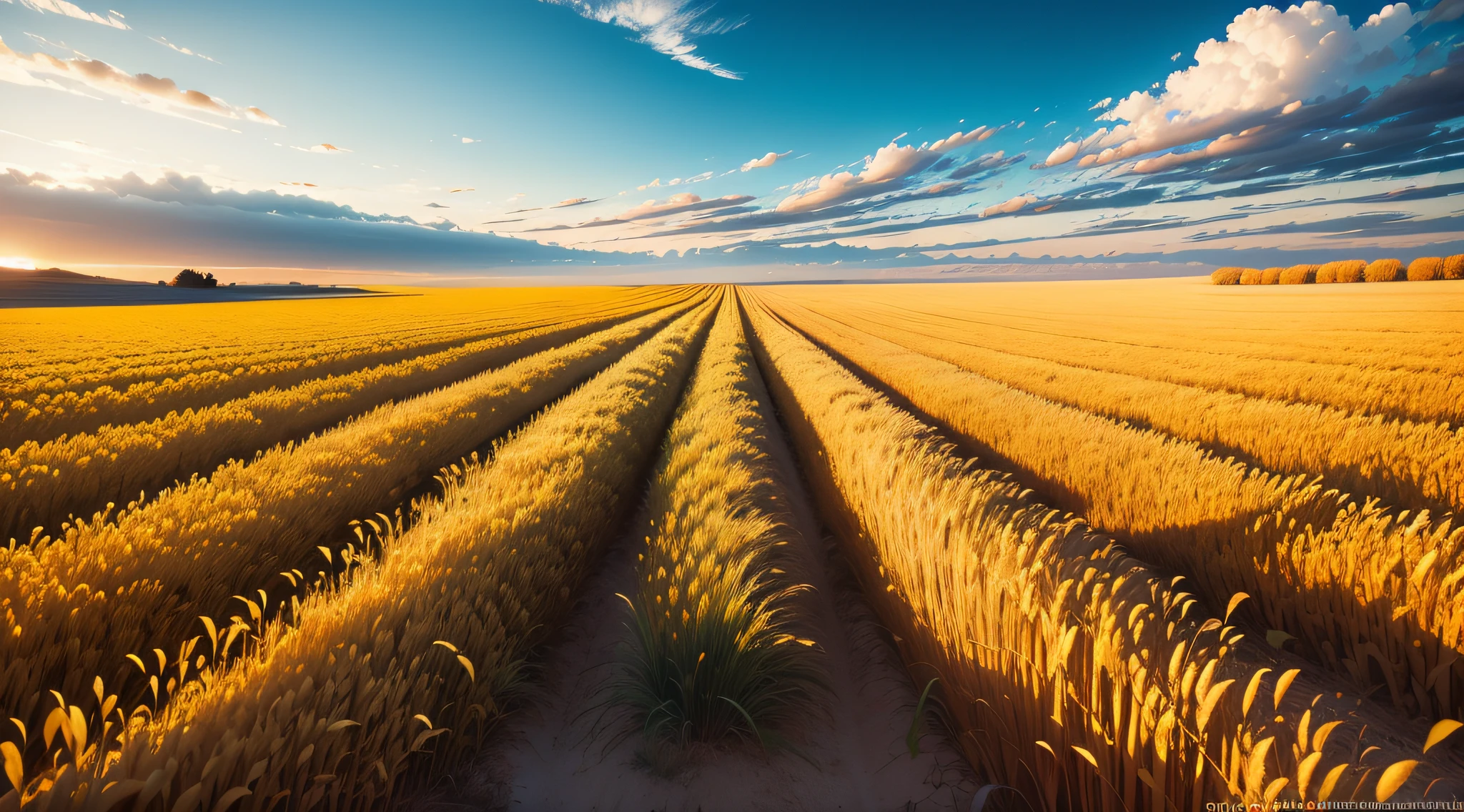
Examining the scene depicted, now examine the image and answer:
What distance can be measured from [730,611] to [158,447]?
6.94 meters

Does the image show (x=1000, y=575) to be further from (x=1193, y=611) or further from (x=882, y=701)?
(x=1193, y=611)

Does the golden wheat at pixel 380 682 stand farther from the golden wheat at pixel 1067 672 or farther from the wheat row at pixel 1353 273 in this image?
the wheat row at pixel 1353 273

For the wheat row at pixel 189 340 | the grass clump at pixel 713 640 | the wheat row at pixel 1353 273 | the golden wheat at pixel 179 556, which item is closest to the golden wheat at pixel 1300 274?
the wheat row at pixel 1353 273

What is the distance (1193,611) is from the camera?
3836mm

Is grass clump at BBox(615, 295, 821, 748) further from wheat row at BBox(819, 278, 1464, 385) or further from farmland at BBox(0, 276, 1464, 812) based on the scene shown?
wheat row at BBox(819, 278, 1464, 385)

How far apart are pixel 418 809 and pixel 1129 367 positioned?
660 inches

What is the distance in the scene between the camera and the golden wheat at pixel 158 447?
4.41 metres

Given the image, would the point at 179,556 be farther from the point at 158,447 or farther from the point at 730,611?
the point at 158,447

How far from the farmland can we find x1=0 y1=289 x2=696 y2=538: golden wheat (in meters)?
0.04

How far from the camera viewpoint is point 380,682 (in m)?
1.93

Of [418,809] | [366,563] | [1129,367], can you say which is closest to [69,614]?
[366,563]

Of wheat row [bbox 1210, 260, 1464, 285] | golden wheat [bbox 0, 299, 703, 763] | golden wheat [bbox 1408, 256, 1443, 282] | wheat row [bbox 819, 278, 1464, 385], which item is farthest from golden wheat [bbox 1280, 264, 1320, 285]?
golden wheat [bbox 0, 299, 703, 763]

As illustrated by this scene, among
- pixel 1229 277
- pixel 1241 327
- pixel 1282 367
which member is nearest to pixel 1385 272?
pixel 1229 277

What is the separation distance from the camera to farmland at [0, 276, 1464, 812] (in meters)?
1.71
